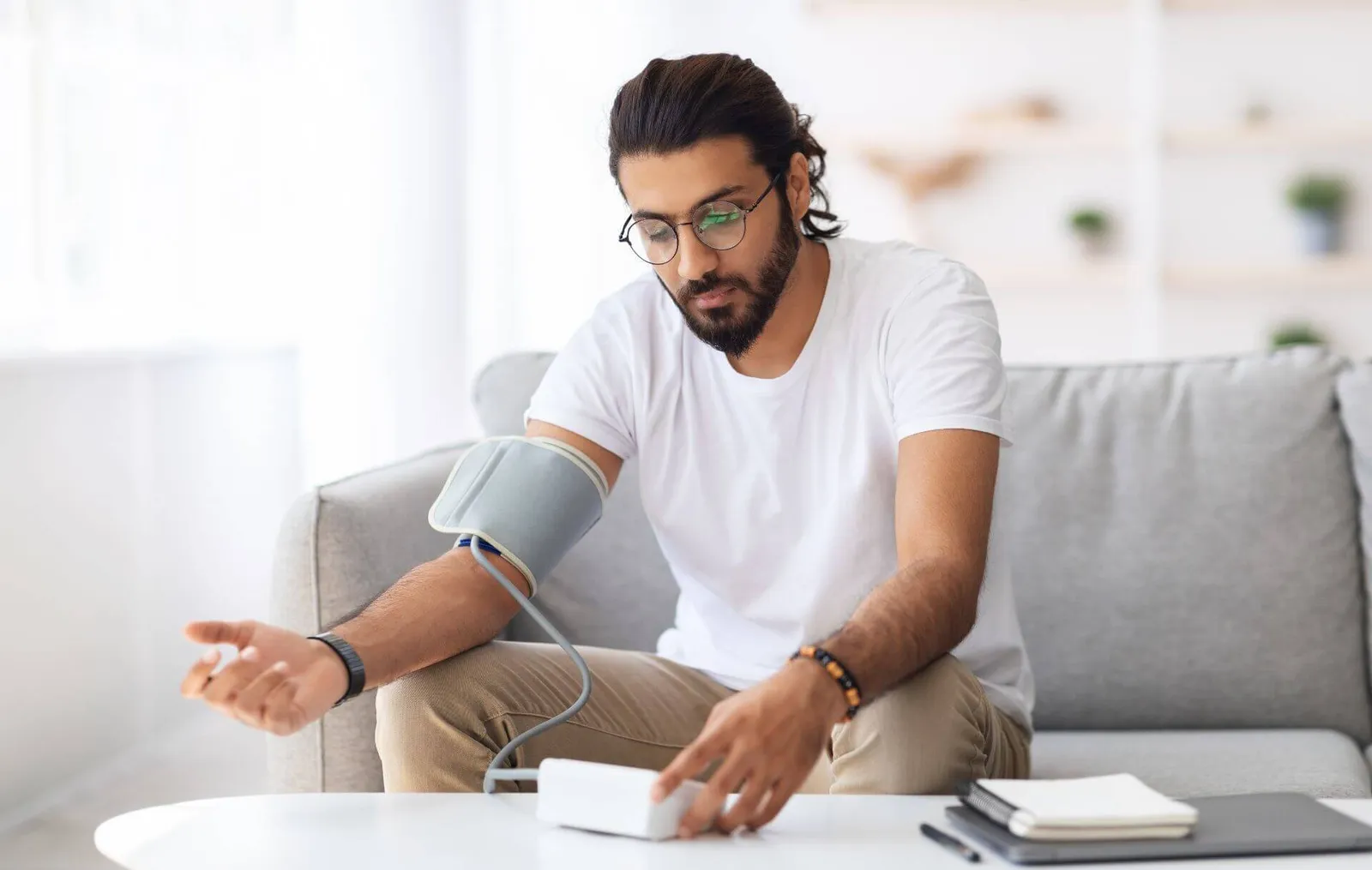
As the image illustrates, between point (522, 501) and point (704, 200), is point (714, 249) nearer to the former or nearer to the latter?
point (704, 200)

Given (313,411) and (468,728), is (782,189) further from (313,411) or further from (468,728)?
(313,411)

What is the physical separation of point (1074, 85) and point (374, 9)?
214 centimetres

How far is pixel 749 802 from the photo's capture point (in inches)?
39.6

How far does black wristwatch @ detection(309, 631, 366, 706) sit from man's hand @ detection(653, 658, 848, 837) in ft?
1.18

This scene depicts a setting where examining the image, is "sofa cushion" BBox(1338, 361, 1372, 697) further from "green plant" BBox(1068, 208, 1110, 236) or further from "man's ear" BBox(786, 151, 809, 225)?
"green plant" BBox(1068, 208, 1110, 236)

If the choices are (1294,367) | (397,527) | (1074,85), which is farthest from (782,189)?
(1074,85)

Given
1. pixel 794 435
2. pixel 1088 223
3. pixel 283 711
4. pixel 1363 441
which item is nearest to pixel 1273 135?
pixel 1088 223

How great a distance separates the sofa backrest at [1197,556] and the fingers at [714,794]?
904 mm

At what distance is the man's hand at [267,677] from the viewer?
1131mm

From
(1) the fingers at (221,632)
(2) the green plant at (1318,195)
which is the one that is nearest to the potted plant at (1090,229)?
(2) the green plant at (1318,195)

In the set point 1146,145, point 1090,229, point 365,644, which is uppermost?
point 1146,145

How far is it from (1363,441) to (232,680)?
1426 millimetres

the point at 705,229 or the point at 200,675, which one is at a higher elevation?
the point at 705,229

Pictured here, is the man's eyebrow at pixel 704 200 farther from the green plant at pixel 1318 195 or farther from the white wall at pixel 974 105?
the green plant at pixel 1318 195
